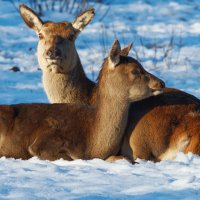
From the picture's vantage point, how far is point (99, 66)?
49.0 ft

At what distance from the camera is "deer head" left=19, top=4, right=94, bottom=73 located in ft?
33.1

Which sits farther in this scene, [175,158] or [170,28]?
[170,28]

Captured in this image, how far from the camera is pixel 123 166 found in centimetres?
842

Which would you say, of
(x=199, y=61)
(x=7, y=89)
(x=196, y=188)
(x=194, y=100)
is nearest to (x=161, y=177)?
(x=196, y=188)

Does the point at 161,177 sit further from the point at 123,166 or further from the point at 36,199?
the point at 36,199

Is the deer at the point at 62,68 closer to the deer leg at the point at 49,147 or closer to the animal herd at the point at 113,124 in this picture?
the animal herd at the point at 113,124

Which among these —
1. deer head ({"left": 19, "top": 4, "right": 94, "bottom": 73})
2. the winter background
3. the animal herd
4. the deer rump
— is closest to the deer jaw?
deer head ({"left": 19, "top": 4, "right": 94, "bottom": 73})

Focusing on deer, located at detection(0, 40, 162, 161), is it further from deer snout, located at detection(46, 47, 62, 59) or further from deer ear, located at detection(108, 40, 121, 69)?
deer snout, located at detection(46, 47, 62, 59)

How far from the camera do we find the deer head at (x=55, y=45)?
10102mm

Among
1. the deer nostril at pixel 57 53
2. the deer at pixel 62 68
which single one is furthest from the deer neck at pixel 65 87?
the deer nostril at pixel 57 53

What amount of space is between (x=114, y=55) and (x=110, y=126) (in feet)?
2.64

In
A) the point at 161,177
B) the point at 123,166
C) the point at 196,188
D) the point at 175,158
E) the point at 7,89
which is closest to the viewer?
the point at 196,188

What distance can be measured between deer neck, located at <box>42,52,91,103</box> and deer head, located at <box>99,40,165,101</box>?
116 centimetres

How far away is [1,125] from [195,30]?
31.5 ft
